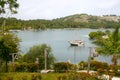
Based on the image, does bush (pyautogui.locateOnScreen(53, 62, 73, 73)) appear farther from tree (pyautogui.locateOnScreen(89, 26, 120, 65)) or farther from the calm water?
the calm water

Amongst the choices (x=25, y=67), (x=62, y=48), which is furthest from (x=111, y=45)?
(x=62, y=48)

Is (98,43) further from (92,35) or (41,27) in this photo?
(41,27)

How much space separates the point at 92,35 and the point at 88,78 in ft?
377

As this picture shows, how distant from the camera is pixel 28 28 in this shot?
579 ft

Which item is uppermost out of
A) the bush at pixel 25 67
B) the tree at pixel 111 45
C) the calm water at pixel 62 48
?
the tree at pixel 111 45

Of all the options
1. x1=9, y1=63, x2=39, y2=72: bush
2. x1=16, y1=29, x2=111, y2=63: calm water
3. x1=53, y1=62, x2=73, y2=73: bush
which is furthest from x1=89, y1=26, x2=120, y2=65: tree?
x1=16, y1=29, x2=111, y2=63: calm water

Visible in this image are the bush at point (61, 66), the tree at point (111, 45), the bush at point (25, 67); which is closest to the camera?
the bush at point (61, 66)

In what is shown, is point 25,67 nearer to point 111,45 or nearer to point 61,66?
point 61,66

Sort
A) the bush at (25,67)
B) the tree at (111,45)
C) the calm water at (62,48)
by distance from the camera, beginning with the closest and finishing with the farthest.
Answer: the bush at (25,67) < the tree at (111,45) < the calm water at (62,48)

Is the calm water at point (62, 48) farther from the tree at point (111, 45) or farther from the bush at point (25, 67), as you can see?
the bush at point (25, 67)

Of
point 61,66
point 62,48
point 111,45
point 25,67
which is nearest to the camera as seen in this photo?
point 61,66

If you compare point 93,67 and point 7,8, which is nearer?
point 7,8

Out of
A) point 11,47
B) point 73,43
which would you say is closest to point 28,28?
point 73,43

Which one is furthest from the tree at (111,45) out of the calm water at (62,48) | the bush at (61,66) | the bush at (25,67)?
the calm water at (62,48)
